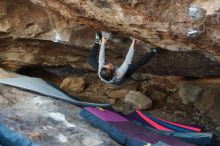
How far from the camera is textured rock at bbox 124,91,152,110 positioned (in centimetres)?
716

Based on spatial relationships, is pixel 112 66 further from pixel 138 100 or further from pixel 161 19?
pixel 138 100

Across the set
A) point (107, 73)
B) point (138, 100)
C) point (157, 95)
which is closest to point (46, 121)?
point (107, 73)

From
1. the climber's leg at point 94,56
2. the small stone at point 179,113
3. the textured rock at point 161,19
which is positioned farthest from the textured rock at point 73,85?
the textured rock at point 161,19

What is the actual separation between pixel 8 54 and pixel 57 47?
1039 mm

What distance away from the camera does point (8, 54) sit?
738cm

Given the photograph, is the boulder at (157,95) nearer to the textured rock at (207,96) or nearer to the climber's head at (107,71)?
the textured rock at (207,96)

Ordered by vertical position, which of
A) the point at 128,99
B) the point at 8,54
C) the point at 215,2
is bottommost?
the point at 128,99

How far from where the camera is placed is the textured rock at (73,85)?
786 cm

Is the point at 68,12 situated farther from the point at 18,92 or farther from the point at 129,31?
the point at 18,92

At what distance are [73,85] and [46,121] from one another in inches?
101

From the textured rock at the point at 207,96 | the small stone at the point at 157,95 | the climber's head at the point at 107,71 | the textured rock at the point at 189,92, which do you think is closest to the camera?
the climber's head at the point at 107,71

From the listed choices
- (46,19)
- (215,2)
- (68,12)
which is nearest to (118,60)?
(46,19)

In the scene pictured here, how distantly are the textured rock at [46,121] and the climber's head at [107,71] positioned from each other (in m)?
0.73

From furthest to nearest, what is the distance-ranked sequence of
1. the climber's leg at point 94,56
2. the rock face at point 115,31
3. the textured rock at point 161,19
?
the climber's leg at point 94,56
the rock face at point 115,31
the textured rock at point 161,19
